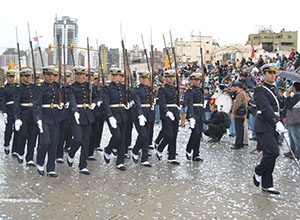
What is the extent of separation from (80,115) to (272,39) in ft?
198

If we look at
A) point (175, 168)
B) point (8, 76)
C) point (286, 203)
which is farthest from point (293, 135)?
point (8, 76)

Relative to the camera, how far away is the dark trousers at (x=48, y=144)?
6.54m

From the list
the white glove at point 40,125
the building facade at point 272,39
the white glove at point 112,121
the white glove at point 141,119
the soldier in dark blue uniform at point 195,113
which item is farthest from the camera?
the building facade at point 272,39

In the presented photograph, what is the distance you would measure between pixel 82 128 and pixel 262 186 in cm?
343

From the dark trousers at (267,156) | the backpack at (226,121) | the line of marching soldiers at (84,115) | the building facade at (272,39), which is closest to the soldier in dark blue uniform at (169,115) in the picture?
the line of marching soldiers at (84,115)

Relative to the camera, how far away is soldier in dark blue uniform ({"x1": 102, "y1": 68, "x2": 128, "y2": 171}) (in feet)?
23.5

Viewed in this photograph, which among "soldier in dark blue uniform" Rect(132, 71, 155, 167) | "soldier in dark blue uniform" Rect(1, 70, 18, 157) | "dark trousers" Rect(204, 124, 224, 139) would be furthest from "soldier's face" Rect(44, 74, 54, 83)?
"dark trousers" Rect(204, 124, 224, 139)

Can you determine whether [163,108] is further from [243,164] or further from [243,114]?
[243,114]

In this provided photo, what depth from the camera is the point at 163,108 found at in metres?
7.68

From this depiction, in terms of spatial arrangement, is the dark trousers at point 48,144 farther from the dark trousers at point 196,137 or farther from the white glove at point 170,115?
the dark trousers at point 196,137

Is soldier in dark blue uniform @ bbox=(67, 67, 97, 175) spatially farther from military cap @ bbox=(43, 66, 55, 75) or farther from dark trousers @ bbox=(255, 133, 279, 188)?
dark trousers @ bbox=(255, 133, 279, 188)

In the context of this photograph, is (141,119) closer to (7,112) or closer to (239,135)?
(7,112)

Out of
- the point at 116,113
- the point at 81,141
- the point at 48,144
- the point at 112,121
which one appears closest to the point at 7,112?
the point at 48,144

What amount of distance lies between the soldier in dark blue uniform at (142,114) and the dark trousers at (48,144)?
167cm
